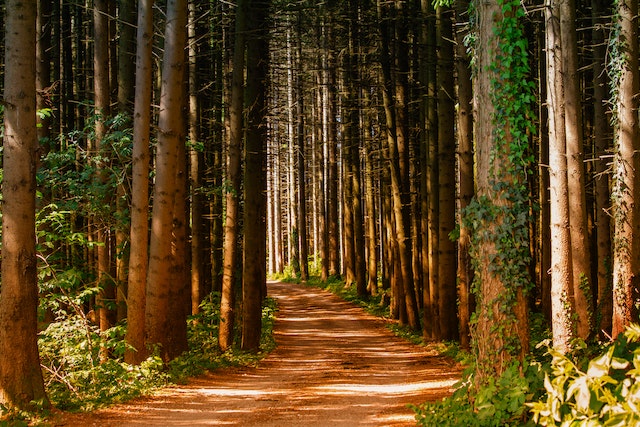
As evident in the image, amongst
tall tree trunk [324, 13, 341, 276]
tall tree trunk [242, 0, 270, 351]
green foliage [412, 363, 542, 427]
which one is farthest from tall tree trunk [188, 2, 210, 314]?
tall tree trunk [324, 13, 341, 276]

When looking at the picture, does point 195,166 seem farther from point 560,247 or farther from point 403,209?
point 560,247

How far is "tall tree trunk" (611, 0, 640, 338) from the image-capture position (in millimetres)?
11320

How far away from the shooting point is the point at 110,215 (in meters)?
13.6

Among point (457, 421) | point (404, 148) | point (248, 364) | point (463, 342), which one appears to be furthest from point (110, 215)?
point (404, 148)

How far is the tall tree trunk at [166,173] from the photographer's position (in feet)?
39.5

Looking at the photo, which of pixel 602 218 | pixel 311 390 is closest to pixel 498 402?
pixel 311 390

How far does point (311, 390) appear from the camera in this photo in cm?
1155

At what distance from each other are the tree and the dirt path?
0.85 m

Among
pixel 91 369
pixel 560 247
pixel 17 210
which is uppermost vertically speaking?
pixel 17 210

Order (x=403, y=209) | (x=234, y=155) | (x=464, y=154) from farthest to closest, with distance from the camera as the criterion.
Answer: (x=403, y=209)
(x=234, y=155)
(x=464, y=154)

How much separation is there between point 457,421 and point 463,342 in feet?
25.9

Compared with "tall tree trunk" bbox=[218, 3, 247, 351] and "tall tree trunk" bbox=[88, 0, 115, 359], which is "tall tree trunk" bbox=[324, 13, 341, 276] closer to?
"tall tree trunk" bbox=[218, 3, 247, 351]

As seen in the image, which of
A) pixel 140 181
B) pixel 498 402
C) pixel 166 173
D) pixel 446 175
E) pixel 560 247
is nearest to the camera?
pixel 498 402

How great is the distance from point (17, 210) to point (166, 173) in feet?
13.0
